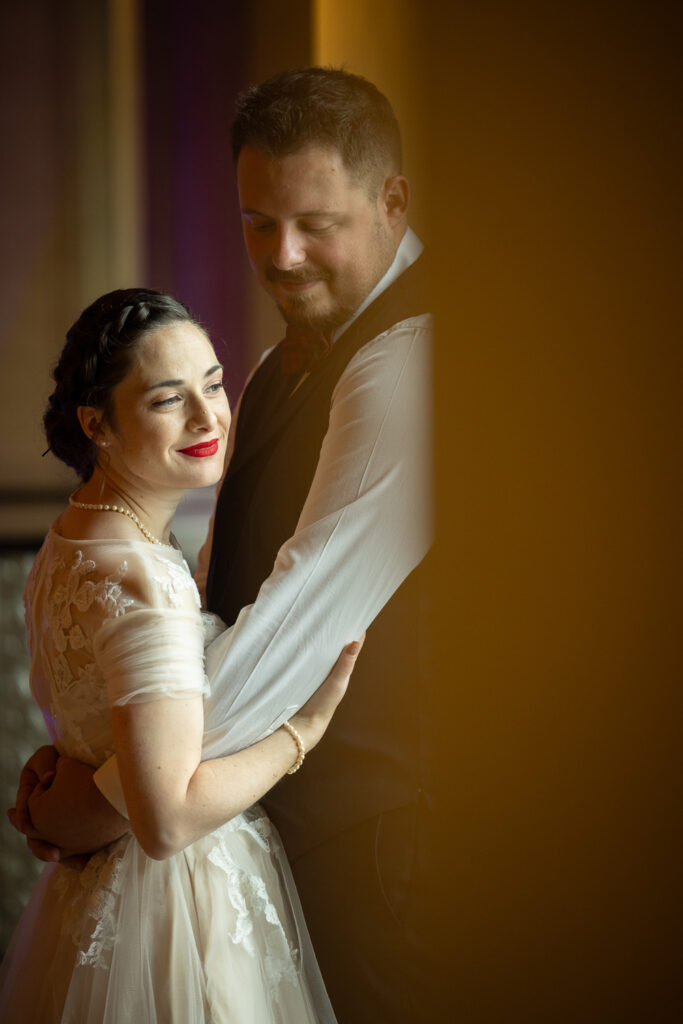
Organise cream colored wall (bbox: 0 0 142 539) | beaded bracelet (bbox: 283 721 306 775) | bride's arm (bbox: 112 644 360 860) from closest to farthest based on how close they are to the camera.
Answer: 1. bride's arm (bbox: 112 644 360 860)
2. beaded bracelet (bbox: 283 721 306 775)
3. cream colored wall (bbox: 0 0 142 539)

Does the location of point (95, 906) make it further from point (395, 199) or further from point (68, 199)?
point (68, 199)

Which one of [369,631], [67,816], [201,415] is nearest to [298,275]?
[201,415]

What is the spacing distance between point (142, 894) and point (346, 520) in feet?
1.73

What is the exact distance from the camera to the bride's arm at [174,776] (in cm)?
104

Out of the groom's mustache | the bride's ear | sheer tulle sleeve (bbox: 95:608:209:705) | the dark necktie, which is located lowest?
sheer tulle sleeve (bbox: 95:608:209:705)

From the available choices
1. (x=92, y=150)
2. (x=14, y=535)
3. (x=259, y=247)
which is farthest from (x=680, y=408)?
(x=14, y=535)

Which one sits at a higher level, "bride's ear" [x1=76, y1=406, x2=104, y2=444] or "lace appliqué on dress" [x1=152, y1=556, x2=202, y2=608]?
"bride's ear" [x1=76, y1=406, x2=104, y2=444]

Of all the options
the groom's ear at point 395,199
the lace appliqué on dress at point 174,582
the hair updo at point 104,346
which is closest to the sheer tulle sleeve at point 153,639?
the lace appliqué on dress at point 174,582

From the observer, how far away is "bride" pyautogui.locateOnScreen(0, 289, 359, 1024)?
43.4 inches

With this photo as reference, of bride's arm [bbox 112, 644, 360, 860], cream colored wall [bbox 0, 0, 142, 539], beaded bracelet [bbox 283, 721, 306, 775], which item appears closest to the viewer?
bride's arm [bbox 112, 644, 360, 860]

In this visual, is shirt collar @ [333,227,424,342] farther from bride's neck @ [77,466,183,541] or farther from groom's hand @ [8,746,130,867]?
groom's hand @ [8,746,130,867]

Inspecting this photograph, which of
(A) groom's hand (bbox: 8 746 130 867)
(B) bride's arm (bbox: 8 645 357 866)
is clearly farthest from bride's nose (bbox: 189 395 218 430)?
(A) groom's hand (bbox: 8 746 130 867)

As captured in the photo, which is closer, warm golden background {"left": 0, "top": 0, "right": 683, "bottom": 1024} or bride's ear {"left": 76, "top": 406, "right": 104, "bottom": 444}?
warm golden background {"left": 0, "top": 0, "right": 683, "bottom": 1024}

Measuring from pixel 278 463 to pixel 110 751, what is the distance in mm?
421
